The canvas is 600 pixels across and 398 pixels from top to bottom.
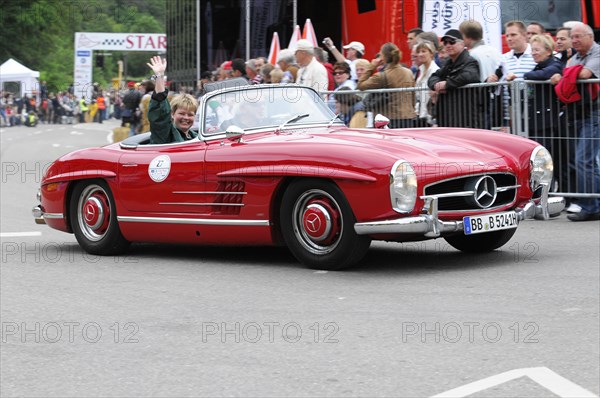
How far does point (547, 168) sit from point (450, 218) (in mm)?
1217

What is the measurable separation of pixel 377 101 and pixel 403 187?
5451mm

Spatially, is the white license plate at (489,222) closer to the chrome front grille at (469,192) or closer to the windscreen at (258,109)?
the chrome front grille at (469,192)

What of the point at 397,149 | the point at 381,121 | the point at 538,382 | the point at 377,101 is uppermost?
the point at 377,101

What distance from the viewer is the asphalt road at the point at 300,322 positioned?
5043 mm

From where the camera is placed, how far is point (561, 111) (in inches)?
454

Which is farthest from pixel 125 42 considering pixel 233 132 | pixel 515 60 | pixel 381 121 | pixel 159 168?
pixel 233 132

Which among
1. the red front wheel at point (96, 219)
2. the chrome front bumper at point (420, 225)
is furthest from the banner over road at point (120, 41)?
the chrome front bumper at point (420, 225)

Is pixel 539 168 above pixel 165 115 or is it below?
below

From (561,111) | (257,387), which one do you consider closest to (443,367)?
(257,387)

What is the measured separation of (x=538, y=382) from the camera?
16.0 feet

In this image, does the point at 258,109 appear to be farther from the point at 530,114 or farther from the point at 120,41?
the point at 120,41

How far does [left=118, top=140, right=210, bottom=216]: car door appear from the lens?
28.8ft

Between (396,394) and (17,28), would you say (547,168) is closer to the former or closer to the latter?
(396,394)

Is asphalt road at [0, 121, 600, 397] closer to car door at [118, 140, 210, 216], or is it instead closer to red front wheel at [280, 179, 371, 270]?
red front wheel at [280, 179, 371, 270]
